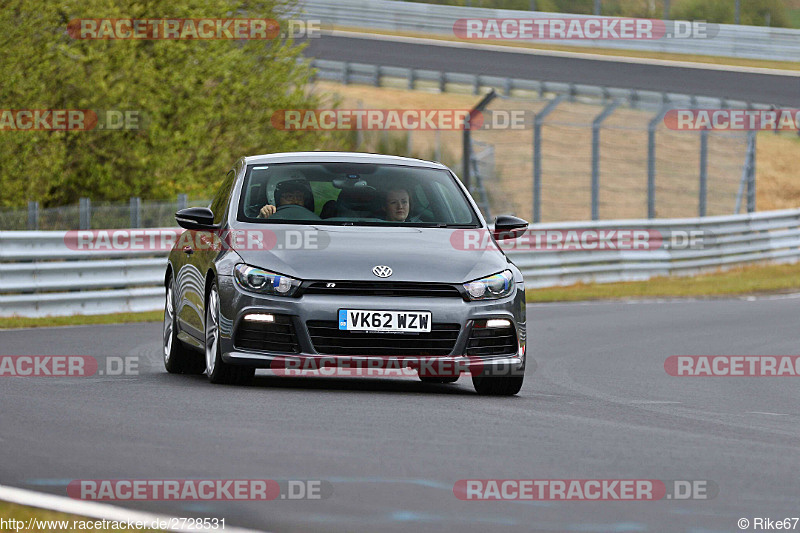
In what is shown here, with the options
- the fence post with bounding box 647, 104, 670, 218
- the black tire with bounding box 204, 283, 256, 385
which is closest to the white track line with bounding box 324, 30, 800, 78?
the fence post with bounding box 647, 104, 670, 218

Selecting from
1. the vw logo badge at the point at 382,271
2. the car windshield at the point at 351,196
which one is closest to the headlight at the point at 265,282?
the vw logo badge at the point at 382,271

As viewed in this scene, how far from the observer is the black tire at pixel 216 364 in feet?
34.3

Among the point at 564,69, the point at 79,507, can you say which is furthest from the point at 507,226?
the point at 564,69

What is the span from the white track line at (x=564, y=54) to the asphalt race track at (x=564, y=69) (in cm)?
41

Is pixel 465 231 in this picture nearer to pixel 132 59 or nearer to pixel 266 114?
pixel 132 59

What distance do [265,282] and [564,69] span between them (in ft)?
118

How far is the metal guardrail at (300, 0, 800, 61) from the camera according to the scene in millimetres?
50375

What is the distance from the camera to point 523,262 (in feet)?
83.9

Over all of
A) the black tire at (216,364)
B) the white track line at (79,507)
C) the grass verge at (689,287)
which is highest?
the white track line at (79,507)

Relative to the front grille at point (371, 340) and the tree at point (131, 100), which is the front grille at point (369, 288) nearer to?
the front grille at point (371, 340)

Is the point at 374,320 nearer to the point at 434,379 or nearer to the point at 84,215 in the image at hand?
the point at 434,379

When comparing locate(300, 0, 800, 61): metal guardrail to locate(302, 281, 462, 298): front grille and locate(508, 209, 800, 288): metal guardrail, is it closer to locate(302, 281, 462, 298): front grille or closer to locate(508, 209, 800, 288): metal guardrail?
locate(508, 209, 800, 288): metal guardrail

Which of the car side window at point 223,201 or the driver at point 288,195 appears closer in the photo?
the driver at point 288,195

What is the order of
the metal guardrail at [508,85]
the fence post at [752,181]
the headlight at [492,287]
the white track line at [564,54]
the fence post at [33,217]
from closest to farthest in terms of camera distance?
the headlight at [492,287], the fence post at [33,217], the fence post at [752,181], the metal guardrail at [508,85], the white track line at [564,54]
